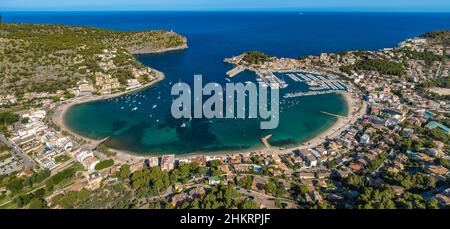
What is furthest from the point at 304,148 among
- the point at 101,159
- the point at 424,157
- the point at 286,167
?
the point at 101,159

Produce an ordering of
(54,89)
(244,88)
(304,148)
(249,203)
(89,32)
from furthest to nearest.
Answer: (89,32)
(244,88)
(54,89)
(304,148)
(249,203)

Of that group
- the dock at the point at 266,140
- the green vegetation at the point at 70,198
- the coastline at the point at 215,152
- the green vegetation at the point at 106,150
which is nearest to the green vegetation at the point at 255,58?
the coastline at the point at 215,152

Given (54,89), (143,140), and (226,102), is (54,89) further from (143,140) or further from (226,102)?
(226,102)

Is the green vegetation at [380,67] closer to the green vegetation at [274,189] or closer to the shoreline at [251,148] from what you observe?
the shoreline at [251,148]

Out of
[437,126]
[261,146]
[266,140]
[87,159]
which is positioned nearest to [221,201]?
[261,146]

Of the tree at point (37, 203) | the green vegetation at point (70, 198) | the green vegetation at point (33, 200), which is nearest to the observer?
the tree at point (37, 203)

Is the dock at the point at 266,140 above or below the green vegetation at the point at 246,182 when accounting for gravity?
above
